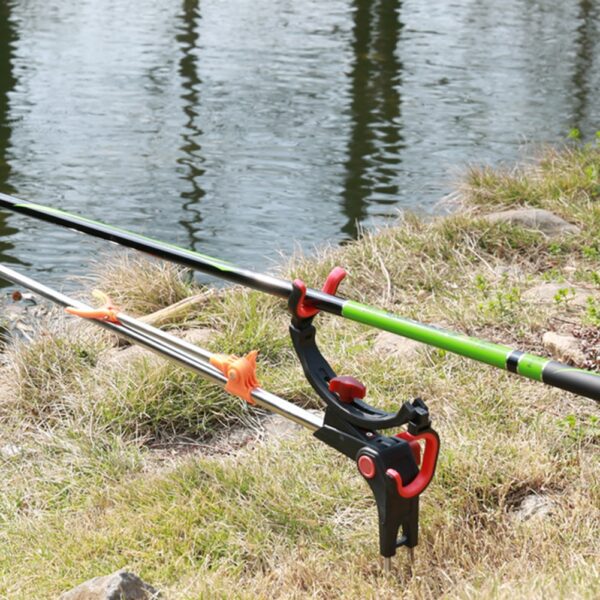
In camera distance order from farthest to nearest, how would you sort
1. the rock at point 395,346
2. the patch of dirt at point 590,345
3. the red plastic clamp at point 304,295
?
the rock at point 395,346
the patch of dirt at point 590,345
the red plastic clamp at point 304,295

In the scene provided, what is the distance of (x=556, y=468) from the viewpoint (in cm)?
331

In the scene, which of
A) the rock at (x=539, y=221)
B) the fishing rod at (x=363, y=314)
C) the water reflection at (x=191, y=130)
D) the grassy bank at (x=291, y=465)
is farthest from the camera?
the water reflection at (x=191, y=130)

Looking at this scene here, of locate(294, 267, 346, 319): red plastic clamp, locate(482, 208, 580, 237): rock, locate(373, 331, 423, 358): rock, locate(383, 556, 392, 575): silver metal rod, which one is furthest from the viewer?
locate(482, 208, 580, 237): rock

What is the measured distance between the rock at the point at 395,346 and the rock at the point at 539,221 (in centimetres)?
183

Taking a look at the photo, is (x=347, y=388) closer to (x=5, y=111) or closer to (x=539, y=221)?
(x=539, y=221)

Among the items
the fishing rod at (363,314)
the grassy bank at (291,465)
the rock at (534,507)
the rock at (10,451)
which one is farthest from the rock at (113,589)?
the rock at (10,451)

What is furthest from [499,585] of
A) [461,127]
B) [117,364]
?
[461,127]

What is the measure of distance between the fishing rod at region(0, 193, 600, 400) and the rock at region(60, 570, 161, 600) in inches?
31.2

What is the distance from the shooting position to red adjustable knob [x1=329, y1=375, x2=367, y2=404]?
8.85 feet

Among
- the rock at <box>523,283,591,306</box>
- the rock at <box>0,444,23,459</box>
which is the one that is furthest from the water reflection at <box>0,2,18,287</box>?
the rock at <box>523,283,591,306</box>

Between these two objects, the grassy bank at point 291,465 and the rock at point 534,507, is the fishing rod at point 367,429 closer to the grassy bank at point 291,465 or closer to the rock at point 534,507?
the grassy bank at point 291,465

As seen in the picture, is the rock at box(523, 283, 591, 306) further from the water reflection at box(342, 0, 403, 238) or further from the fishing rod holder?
the water reflection at box(342, 0, 403, 238)

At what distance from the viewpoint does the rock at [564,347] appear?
405cm

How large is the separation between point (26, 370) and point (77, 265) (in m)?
2.86
